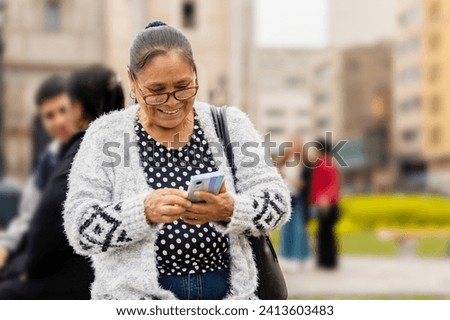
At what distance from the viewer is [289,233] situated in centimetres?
1046

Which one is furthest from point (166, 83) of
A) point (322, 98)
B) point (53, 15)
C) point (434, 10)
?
point (322, 98)

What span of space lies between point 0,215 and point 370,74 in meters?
72.5

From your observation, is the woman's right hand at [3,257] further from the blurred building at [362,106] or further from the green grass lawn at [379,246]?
the blurred building at [362,106]

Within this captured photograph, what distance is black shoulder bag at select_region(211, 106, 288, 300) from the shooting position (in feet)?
7.07

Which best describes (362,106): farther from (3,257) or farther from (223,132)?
(223,132)

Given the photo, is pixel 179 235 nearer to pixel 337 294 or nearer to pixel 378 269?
pixel 337 294

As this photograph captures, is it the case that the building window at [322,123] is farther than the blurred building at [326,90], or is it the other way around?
the building window at [322,123]

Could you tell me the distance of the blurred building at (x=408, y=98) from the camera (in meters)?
70.9

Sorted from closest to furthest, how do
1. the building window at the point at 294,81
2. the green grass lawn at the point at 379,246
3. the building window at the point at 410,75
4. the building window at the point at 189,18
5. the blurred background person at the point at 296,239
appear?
the building window at the point at 189,18
the blurred background person at the point at 296,239
the green grass lawn at the point at 379,246
the building window at the point at 410,75
the building window at the point at 294,81

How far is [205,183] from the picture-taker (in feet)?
6.22

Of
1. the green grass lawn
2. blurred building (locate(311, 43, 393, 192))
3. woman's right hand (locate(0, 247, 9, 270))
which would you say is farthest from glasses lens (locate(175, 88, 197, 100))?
blurred building (locate(311, 43, 393, 192))

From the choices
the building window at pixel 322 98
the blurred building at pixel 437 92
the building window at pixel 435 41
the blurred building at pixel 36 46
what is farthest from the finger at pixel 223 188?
the building window at pixel 322 98

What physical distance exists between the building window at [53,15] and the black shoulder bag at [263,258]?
30042mm

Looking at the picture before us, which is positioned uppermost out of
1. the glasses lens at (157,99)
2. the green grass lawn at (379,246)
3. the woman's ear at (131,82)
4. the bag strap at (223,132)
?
the woman's ear at (131,82)
